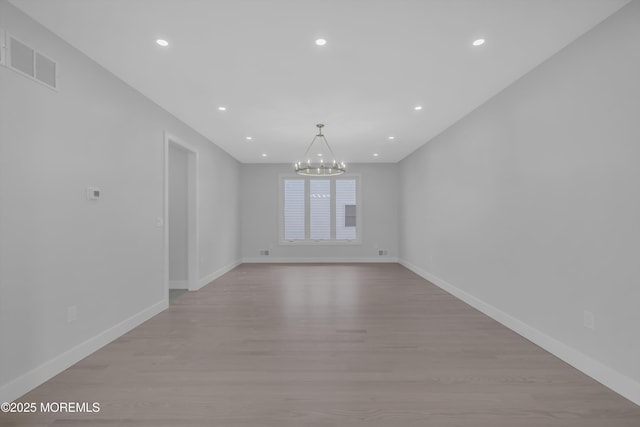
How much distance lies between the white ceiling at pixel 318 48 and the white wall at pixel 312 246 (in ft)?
13.1

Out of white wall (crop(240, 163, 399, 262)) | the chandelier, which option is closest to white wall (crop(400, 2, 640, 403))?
the chandelier

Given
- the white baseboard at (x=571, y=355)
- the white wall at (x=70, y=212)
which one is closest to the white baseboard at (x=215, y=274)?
the white wall at (x=70, y=212)

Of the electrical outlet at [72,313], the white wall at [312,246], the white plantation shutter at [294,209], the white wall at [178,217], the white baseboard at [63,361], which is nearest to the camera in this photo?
the white baseboard at [63,361]

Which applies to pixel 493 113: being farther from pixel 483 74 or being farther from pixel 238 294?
pixel 238 294

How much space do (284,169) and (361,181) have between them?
2182 mm

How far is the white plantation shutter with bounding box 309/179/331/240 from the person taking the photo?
833 cm

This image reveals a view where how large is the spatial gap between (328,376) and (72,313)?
7.37 ft

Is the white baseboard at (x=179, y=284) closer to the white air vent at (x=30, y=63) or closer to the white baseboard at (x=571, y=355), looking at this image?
the white air vent at (x=30, y=63)

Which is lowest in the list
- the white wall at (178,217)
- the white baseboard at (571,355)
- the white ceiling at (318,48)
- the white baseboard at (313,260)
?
the white baseboard at (313,260)

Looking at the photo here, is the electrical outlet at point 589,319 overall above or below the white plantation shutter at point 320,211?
below

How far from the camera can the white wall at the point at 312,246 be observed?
817 centimetres

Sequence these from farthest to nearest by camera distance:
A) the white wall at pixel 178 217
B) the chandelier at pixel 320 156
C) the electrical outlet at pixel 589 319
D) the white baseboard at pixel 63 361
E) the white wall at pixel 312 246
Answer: the white wall at pixel 312 246 < the chandelier at pixel 320 156 < the white wall at pixel 178 217 < the electrical outlet at pixel 589 319 < the white baseboard at pixel 63 361

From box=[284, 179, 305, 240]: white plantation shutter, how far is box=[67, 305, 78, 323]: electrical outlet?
19.1 ft

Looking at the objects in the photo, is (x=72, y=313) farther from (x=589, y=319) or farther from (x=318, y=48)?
(x=589, y=319)
